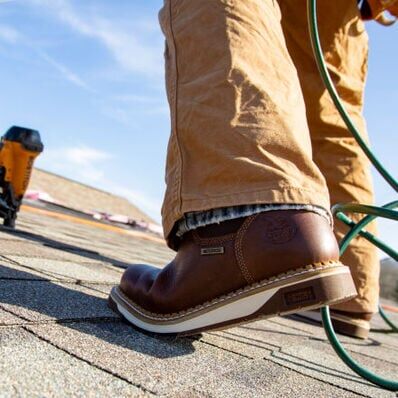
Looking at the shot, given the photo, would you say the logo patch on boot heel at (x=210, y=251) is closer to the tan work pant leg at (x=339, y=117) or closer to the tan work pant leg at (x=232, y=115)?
the tan work pant leg at (x=232, y=115)

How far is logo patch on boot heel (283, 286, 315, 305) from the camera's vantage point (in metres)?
0.68

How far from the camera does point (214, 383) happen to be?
62 centimetres

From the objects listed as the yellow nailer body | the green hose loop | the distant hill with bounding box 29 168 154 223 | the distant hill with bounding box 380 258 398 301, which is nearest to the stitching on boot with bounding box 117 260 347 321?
the green hose loop

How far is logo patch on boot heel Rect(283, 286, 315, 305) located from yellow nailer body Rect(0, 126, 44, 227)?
5.42 ft

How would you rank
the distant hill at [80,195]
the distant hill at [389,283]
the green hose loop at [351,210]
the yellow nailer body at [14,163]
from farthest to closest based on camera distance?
the distant hill at [80,195] < the distant hill at [389,283] < the yellow nailer body at [14,163] < the green hose loop at [351,210]

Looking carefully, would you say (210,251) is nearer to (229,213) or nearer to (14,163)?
(229,213)

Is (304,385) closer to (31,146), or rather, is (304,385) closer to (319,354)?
(319,354)

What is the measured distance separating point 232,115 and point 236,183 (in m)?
0.11

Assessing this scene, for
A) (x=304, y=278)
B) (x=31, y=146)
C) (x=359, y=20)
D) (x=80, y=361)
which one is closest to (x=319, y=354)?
(x=304, y=278)

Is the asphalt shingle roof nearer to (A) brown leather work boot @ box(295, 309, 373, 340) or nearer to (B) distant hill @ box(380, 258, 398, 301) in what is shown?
(A) brown leather work boot @ box(295, 309, 373, 340)

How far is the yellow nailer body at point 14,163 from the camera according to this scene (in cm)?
206

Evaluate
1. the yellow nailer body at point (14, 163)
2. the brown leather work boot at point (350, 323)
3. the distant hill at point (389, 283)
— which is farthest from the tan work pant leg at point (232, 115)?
the distant hill at point (389, 283)

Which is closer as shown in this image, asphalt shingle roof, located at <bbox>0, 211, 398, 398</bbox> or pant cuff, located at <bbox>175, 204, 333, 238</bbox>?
asphalt shingle roof, located at <bbox>0, 211, 398, 398</bbox>

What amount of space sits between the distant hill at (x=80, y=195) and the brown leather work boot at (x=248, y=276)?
28.4ft
